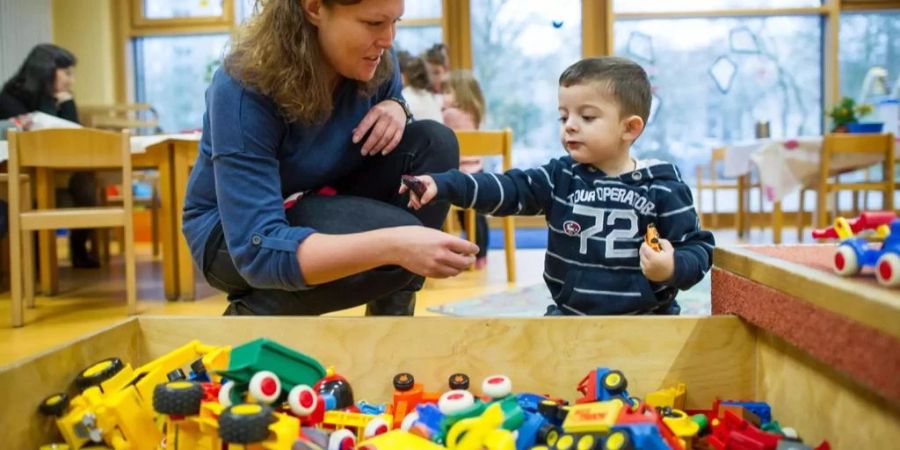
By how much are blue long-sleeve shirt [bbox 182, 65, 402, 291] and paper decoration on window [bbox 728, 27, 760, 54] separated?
179 inches

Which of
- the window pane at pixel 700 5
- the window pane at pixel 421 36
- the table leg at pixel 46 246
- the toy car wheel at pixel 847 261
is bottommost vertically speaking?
the table leg at pixel 46 246

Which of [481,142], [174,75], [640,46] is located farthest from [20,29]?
[640,46]

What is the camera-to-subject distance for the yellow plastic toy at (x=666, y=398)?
Answer: 934 millimetres

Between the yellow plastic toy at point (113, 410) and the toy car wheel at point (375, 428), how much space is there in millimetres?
176

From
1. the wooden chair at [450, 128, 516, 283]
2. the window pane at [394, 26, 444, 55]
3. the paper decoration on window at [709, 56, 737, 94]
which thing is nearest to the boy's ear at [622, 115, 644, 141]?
the wooden chair at [450, 128, 516, 283]

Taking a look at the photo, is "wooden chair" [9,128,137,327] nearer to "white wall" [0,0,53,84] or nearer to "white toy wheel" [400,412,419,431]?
"white toy wheel" [400,412,419,431]

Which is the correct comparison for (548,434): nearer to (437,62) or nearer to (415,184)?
(415,184)

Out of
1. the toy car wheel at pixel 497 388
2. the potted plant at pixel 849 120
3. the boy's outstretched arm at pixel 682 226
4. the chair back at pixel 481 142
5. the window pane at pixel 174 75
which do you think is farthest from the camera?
the window pane at pixel 174 75

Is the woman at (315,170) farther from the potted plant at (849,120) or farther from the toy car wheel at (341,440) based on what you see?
the potted plant at (849,120)

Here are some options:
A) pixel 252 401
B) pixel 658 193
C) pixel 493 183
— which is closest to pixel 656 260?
pixel 658 193

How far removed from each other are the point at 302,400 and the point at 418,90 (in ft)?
8.10

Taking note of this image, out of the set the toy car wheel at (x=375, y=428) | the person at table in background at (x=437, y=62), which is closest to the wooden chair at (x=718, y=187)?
the person at table in background at (x=437, y=62)

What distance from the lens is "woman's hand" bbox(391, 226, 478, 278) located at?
917 millimetres

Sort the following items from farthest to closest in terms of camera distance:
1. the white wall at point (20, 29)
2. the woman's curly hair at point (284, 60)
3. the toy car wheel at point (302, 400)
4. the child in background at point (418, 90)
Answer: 1. the white wall at point (20, 29)
2. the child in background at point (418, 90)
3. the woman's curly hair at point (284, 60)
4. the toy car wheel at point (302, 400)
